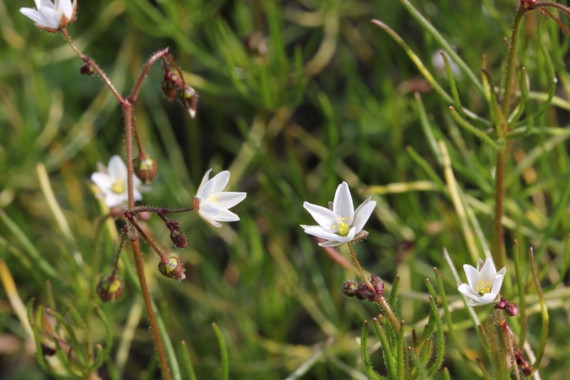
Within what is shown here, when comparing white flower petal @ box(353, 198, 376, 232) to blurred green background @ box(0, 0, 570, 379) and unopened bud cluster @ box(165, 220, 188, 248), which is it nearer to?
unopened bud cluster @ box(165, 220, 188, 248)

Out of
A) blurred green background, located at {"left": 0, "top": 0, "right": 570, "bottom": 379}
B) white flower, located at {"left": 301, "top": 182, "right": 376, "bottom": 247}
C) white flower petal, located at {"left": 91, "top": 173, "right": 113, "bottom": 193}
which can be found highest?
white flower petal, located at {"left": 91, "top": 173, "right": 113, "bottom": 193}

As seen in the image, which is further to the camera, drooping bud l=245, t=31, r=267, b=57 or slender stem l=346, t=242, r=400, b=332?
drooping bud l=245, t=31, r=267, b=57

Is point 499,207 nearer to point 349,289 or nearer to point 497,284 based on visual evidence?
point 497,284

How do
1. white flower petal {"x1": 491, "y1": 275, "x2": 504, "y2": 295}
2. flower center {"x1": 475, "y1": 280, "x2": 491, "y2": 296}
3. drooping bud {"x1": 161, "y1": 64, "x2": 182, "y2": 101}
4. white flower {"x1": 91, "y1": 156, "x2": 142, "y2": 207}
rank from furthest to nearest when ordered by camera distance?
white flower {"x1": 91, "y1": 156, "x2": 142, "y2": 207}, drooping bud {"x1": 161, "y1": 64, "x2": 182, "y2": 101}, flower center {"x1": 475, "y1": 280, "x2": 491, "y2": 296}, white flower petal {"x1": 491, "y1": 275, "x2": 504, "y2": 295}

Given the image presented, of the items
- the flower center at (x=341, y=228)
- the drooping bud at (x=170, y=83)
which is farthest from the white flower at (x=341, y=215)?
the drooping bud at (x=170, y=83)

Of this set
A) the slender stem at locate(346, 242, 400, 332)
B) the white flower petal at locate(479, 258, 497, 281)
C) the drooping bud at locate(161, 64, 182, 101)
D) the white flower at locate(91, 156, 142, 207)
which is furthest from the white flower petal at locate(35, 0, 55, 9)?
the white flower petal at locate(479, 258, 497, 281)

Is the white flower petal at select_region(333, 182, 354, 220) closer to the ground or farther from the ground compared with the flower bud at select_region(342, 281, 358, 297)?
farther from the ground

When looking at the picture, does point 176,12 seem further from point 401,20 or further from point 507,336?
point 507,336
